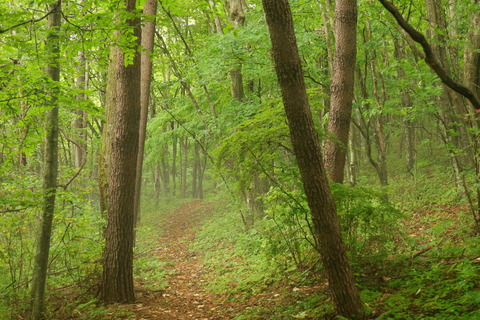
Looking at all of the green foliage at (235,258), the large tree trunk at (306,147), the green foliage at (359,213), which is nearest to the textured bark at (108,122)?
the green foliage at (235,258)

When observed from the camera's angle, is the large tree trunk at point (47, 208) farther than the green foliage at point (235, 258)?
No

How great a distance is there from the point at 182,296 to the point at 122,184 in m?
2.65

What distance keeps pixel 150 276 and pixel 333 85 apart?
6.58 m

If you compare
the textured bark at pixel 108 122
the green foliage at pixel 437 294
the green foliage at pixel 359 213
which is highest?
the textured bark at pixel 108 122

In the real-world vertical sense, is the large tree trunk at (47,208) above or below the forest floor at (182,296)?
above

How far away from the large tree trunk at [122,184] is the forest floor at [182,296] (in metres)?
0.55

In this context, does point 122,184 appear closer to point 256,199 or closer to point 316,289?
point 256,199

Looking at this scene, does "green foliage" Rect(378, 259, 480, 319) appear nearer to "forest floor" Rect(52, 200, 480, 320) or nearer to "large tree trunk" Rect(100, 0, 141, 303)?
"forest floor" Rect(52, 200, 480, 320)

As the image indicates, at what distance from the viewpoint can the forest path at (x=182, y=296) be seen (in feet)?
19.2

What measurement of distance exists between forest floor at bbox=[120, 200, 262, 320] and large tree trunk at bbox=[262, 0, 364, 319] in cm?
226

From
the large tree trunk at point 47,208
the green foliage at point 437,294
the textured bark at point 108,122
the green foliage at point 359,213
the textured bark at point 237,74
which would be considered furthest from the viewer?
the textured bark at point 237,74

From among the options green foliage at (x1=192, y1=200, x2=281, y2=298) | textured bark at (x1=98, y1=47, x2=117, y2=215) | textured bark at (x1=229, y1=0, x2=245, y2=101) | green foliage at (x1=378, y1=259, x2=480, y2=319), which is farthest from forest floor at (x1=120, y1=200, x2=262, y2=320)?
textured bark at (x1=229, y1=0, x2=245, y2=101)

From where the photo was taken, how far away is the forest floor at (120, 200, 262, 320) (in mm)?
5848

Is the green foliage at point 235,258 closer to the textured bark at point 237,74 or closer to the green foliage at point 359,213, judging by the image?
the green foliage at point 359,213
